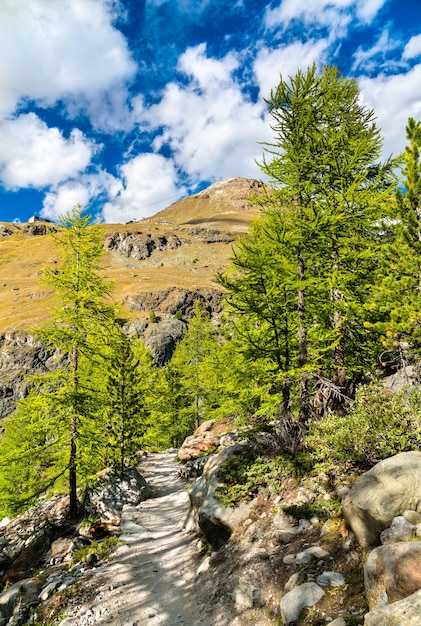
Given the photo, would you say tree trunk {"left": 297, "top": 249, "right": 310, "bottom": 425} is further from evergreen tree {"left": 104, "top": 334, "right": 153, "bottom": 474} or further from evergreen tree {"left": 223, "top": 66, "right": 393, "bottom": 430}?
evergreen tree {"left": 104, "top": 334, "right": 153, "bottom": 474}

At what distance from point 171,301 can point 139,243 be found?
6809 centimetres

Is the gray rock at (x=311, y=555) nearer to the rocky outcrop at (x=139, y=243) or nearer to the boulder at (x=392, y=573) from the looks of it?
the boulder at (x=392, y=573)

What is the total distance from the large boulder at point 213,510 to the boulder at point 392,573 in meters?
4.46

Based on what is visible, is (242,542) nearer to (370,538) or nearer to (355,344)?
(370,538)

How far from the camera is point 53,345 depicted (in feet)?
46.6

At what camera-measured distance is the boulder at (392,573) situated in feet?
12.3

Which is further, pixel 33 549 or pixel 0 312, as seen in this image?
pixel 0 312

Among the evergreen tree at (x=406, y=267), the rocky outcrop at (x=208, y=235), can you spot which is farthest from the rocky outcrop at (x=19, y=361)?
the rocky outcrop at (x=208, y=235)

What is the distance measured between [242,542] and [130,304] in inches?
3354

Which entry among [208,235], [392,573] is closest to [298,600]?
[392,573]

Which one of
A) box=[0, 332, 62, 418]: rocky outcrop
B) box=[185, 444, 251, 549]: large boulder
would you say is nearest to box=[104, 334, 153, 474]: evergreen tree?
box=[185, 444, 251, 549]: large boulder

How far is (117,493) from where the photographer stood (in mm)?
14867

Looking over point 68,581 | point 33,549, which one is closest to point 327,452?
point 68,581

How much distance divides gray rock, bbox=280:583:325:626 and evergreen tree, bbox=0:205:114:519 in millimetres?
10481
